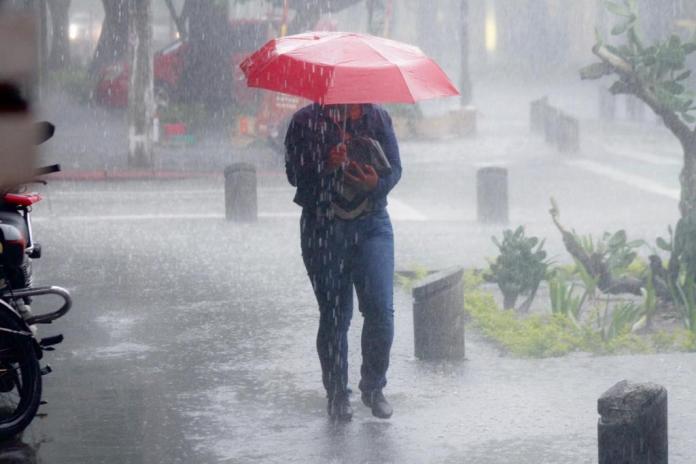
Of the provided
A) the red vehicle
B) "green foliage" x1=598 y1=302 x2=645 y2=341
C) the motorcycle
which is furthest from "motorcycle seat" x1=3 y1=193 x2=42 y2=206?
the red vehicle

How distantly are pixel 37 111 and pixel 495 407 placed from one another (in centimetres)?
2339

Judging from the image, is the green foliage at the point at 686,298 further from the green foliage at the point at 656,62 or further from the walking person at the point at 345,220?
the walking person at the point at 345,220

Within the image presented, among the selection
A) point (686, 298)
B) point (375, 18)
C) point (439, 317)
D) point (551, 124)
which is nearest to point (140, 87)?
point (551, 124)

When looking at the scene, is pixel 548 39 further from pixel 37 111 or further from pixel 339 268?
pixel 339 268

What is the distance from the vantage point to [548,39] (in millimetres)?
61156

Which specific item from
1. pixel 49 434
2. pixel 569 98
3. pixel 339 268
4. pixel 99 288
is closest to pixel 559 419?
pixel 339 268

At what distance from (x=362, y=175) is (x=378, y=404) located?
125 cm

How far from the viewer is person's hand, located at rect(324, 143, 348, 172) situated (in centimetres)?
693

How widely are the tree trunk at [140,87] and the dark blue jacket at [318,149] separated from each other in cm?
1488

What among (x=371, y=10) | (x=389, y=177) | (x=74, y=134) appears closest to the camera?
(x=389, y=177)

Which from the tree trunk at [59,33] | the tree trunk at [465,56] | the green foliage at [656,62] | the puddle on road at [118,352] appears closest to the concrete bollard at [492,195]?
the green foliage at [656,62]

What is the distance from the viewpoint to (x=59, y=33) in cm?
3825

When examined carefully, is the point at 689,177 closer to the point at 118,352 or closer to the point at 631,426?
the point at 118,352

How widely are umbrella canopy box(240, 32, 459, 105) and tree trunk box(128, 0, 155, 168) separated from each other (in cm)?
1456
